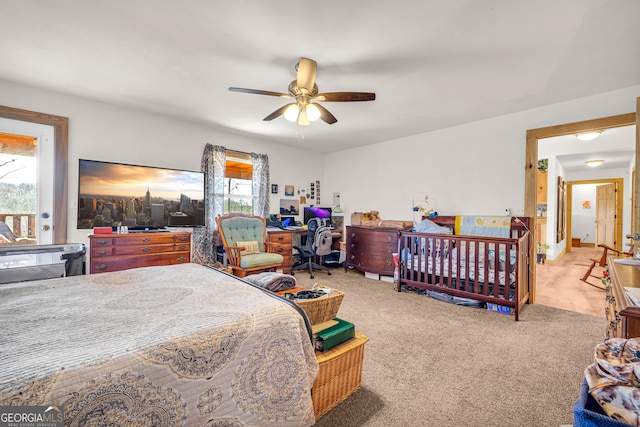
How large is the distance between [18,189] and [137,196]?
3.50 ft

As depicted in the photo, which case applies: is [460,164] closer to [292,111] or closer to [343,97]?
[343,97]

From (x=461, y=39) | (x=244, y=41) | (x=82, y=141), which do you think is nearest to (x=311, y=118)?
(x=244, y=41)

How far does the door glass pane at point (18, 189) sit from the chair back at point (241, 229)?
6.54ft

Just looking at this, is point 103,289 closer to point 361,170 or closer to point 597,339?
point 597,339

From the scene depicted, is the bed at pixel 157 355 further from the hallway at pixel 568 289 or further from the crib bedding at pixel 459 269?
the hallway at pixel 568 289

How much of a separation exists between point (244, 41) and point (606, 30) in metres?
2.70

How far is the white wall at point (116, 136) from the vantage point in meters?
3.10

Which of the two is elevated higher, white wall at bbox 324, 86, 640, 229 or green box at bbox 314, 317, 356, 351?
white wall at bbox 324, 86, 640, 229

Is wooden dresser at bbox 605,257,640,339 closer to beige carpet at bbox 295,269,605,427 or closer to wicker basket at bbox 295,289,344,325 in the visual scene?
beige carpet at bbox 295,269,605,427

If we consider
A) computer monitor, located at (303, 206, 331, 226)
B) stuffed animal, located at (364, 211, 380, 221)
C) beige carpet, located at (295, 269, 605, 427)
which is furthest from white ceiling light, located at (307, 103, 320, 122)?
computer monitor, located at (303, 206, 331, 226)

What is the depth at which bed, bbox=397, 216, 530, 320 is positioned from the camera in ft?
9.83

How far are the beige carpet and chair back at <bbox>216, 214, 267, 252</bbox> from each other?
1821 mm

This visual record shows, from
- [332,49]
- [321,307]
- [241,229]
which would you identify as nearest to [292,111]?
[332,49]

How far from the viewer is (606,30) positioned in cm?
199
